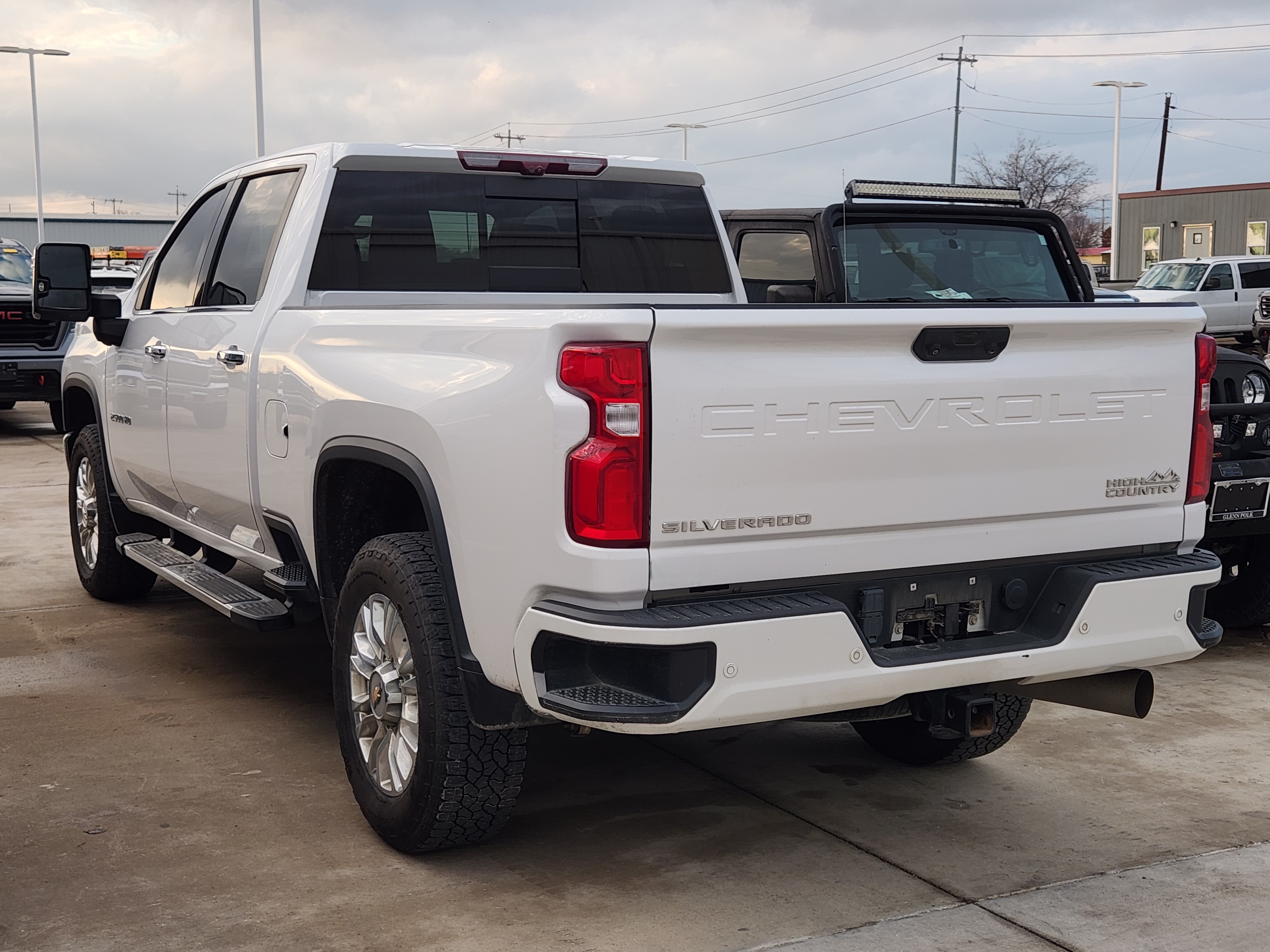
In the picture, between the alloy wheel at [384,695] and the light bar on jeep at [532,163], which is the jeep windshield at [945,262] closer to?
the light bar on jeep at [532,163]

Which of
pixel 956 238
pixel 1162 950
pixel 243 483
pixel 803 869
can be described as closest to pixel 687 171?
pixel 956 238

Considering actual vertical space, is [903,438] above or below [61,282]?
below

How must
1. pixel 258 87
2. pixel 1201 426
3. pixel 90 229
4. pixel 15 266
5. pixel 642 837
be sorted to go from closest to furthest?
pixel 1201 426 < pixel 642 837 < pixel 15 266 < pixel 258 87 < pixel 90 229

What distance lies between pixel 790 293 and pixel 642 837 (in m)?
3.13

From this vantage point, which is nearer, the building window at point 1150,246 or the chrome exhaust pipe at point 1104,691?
the chrome exhaust pipe at point 1104,691

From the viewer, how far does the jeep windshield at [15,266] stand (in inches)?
613

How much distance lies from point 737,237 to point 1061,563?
→ 386cm

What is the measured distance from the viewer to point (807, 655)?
3.25 m

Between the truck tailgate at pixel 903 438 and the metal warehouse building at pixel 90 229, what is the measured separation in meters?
76.5

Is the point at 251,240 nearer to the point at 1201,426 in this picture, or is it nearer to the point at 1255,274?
the point at 1201,426

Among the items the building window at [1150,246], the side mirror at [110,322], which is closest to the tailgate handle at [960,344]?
the side mirror at [110,322]

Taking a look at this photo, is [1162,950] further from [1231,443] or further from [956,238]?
[956,238]

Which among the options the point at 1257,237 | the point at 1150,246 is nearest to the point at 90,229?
the point at 1150,246

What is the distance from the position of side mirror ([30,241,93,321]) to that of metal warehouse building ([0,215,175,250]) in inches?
2872
